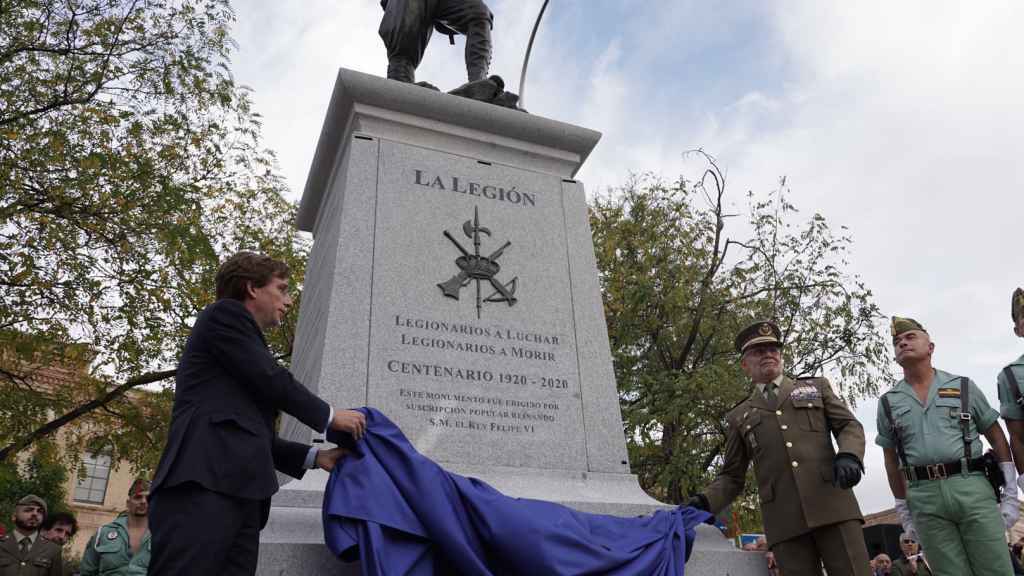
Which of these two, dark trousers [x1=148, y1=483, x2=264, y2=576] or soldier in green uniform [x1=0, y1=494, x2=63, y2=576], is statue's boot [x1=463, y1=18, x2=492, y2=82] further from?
soldier in green uniform [x1=0, y1=494, x2=63, y2=576]

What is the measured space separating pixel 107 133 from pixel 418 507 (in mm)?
10024

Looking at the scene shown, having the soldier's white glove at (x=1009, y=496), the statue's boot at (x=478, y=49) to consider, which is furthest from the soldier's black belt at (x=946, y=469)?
the statue's boot at (x=478, y=49)

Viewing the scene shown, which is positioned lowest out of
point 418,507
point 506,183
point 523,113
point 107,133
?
point 418,507

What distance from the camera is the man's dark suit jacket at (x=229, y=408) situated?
103 inches

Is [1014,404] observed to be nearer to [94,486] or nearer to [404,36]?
[404,36]

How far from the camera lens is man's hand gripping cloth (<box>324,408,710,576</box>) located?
3.07 meters

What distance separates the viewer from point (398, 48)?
618 cm

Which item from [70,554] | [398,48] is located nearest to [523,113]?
[398,48]

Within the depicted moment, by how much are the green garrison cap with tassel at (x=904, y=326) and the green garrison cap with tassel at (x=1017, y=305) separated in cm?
48

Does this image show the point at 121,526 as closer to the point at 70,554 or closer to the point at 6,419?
the point at 6,419

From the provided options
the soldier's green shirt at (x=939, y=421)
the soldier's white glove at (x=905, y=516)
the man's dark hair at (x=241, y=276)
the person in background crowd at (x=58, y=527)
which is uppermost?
the man's dark hair at (x=241, y=276)

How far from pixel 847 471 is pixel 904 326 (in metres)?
0.98

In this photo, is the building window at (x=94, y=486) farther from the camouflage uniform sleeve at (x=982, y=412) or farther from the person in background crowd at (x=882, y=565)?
the camouflage uniform sleeve at (x=982, y=412)

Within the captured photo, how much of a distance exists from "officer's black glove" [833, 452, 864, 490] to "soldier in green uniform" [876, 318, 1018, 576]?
382 mm
